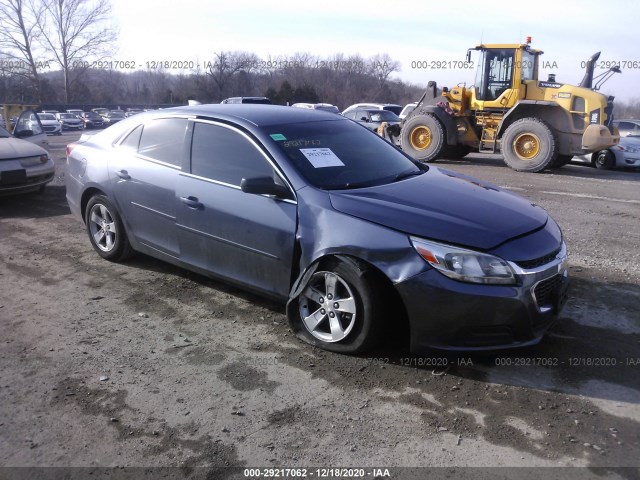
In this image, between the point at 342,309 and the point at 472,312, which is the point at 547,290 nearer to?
the point at 472,312

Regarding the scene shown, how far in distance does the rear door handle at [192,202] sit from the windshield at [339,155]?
0.77 metres

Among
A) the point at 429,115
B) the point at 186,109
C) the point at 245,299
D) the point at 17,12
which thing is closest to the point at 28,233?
the point at 186,109

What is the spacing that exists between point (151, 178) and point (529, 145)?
10239mm

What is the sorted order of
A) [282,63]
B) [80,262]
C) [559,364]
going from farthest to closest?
[282,63], [80,262], [559,364]

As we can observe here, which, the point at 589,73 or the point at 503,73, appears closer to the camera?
the point at 503,73

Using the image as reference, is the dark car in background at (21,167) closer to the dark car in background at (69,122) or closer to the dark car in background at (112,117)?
the dark car in background at (69,122)

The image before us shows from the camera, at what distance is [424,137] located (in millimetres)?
14000

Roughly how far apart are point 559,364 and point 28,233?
6113mm

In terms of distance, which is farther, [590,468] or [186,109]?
[186,109]

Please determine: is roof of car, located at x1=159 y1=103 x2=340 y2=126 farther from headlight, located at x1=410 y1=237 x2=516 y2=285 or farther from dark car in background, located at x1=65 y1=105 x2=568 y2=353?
headlight, located at x1=410 y1=237 x2=516 y2=285

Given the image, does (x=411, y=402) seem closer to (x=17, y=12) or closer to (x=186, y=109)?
(x=186, y=109)

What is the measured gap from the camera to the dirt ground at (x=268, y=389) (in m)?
2.70

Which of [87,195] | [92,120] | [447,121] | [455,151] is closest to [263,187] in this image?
[87,195]

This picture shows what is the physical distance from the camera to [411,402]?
3105mm
